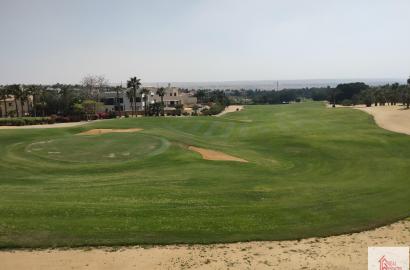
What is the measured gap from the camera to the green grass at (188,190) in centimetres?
1977

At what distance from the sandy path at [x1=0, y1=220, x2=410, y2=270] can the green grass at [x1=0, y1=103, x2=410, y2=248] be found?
2.46 ft

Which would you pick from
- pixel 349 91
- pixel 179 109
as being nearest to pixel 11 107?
pixel 179 109

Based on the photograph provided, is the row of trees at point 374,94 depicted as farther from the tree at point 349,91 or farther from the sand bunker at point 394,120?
the sand bunker at point 394,120

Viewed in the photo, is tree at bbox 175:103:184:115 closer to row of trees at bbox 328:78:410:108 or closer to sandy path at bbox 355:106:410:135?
sandy path at bbox 355:106:410:135

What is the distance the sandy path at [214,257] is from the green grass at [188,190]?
2.46 ft

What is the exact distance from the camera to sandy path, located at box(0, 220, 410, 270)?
650 inches

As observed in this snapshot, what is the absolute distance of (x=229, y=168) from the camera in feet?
111

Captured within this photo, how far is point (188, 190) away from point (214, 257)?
9.34 metres

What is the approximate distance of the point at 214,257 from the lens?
17281 millimetres

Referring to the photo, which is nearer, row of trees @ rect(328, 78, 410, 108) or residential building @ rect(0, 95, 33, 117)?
residential building @ rect(0, 95, 33, 117)

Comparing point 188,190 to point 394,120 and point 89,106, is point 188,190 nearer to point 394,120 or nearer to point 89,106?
point 394,120

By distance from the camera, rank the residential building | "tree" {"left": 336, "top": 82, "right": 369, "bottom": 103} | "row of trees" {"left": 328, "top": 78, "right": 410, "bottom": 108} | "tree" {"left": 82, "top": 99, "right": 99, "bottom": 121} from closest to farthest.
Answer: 1. "tree" {"left": 82, "top": 99, "right": 99, "bottom": 121}
2. the residential building
3. "row of trees" {"left": 328, "top": 78, "right": 410, "bottom": 108}
4. "tree" {"left": 336, "top": 82, "right": 369, "bottom": 103}

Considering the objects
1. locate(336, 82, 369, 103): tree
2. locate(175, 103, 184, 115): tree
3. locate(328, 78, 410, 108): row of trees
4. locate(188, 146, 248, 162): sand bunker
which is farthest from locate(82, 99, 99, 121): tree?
locate(336, 82, 369, 103): tree

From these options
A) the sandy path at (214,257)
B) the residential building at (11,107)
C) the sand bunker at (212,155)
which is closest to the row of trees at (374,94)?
the sand bunker at (212,155)
